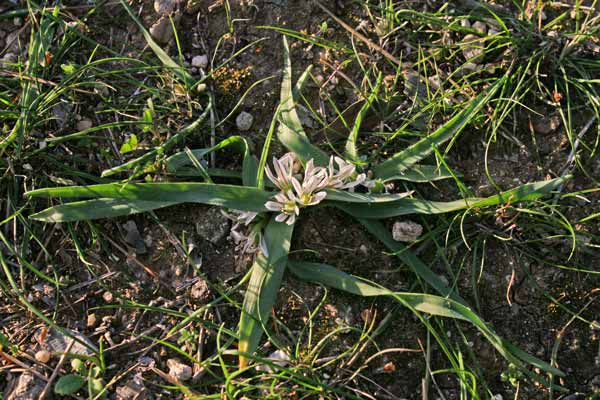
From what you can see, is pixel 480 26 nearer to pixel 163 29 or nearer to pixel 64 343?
pixel 163 29

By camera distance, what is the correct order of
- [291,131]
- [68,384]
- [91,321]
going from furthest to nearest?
1. [291,131]
2. [91,321]
3. [68,384]

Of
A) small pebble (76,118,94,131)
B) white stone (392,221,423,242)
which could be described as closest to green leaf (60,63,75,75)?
small pebble (76,118,94,131)

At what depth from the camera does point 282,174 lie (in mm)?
1996

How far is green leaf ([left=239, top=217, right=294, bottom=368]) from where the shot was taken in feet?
6.24

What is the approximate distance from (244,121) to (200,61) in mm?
317

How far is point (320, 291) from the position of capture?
2029 mm

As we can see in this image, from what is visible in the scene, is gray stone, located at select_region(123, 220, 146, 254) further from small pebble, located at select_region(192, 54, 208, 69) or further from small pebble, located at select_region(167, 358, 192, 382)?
small pebble, located at select_region(192, 54, 208, 69)

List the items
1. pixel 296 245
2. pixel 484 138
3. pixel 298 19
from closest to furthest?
pixel 296 245, pixel 484 138, pixel 298 19

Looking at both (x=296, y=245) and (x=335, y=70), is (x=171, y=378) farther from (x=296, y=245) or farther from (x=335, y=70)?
(x=335, y=70)

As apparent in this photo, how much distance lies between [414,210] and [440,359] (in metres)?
0.52

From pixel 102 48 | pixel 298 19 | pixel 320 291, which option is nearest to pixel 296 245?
pixel 320 291

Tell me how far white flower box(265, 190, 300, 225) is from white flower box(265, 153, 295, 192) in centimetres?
3

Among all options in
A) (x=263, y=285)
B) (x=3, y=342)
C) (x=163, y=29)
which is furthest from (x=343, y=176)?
(x=3, y=342)

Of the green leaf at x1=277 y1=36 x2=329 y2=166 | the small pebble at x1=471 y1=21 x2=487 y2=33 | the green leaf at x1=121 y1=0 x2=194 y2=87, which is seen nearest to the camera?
the green leaf at x1=277 y1=36 x2=329 y2=166
